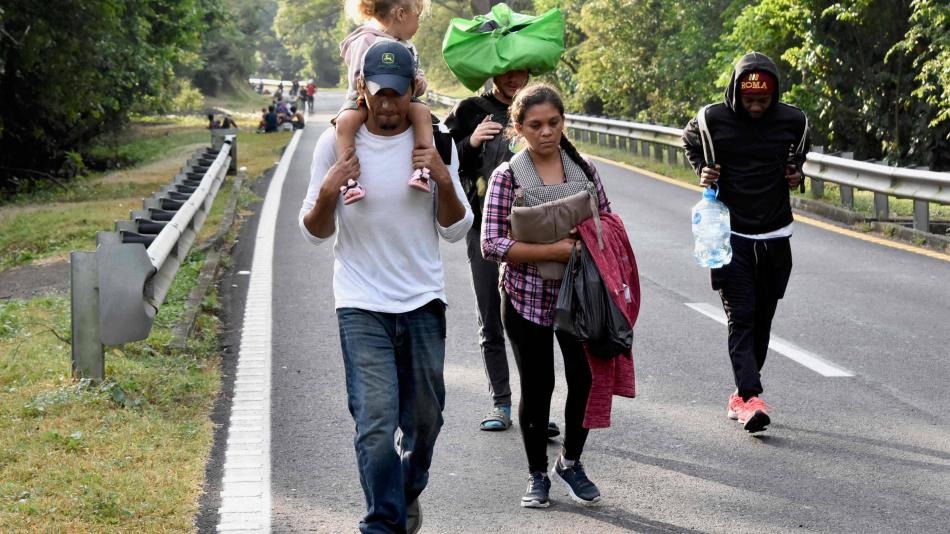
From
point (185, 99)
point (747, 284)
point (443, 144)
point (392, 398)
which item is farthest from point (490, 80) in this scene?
point (185, 99)

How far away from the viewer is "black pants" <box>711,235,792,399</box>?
23.0 feet

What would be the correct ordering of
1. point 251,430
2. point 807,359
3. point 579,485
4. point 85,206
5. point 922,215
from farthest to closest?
point 85,206 → point 922,215 → point 807,359 → point 251,430 → point 579,485

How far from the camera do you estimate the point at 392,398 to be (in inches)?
188

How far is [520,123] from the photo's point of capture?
5.60 m

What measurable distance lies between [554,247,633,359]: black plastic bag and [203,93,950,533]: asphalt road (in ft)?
2.38

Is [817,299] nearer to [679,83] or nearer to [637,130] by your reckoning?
[637,130]

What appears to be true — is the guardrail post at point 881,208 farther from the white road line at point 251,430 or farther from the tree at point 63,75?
the tree at point 63,75

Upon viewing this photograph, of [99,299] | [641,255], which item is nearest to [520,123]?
[99,299]

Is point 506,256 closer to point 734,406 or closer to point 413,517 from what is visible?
point 413,517

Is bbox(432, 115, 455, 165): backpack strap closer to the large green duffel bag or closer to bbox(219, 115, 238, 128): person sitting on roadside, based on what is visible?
the large green duffel bag

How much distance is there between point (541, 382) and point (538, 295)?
376 mm

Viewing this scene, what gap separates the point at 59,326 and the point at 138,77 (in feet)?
62.0

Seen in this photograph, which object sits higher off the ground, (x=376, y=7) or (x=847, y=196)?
(x=376, y=7)

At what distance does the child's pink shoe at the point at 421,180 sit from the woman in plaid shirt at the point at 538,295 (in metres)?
0.85
